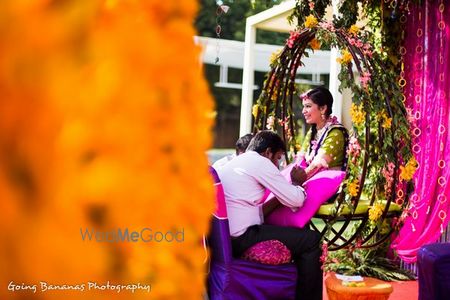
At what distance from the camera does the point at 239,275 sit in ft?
11.4

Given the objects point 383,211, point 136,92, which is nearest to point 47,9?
point 136,92

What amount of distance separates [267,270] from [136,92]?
3.16 m

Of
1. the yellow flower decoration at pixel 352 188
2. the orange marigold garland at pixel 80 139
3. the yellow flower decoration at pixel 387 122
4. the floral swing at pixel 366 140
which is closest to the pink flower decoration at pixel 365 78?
the floral swing at pixel 366 140

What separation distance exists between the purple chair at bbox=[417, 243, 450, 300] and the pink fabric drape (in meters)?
1.59

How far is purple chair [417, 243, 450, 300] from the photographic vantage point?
118 inches

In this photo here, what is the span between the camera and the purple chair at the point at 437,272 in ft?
9.80

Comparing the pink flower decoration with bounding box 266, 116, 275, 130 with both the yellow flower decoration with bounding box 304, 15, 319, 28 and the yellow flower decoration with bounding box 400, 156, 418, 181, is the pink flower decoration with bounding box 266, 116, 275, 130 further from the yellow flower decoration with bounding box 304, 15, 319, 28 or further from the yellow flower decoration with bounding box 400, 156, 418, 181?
the yellow flower decoration with bounding box 400, 156, 418, 181

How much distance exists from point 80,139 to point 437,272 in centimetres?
289

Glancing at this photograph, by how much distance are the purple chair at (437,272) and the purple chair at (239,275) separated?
82 centimetres

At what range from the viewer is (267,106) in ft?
17.1

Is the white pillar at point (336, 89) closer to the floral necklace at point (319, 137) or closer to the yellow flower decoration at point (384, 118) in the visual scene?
the floral necklace at point (319, 137)

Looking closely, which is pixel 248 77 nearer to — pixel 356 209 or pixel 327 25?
pixel 327 25

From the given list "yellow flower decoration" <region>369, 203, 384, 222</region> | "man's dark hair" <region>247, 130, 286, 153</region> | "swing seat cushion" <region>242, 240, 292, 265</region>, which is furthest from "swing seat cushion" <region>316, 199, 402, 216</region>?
"man's dark hair" <region>247, 130, 286, 153</region>

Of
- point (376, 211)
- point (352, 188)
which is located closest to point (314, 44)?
point (352, 188)
